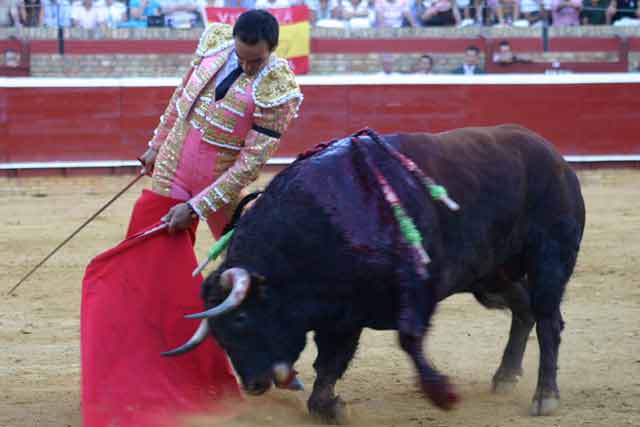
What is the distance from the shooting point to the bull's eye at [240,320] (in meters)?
3.10

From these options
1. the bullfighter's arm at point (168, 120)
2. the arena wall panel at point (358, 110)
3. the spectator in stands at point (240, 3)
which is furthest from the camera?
the spectator in stands at point (240, 3)

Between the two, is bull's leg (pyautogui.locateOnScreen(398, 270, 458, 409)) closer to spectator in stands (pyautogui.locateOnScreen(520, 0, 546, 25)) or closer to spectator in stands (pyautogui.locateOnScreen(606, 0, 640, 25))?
spectator in stands (pyautogui.locateOnScreen(520, 0, 546, 25))

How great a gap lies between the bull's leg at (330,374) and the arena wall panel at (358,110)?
6.50m

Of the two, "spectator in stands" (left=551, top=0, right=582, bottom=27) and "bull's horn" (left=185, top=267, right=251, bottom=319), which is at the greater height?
"spectator in stands" (left=551, top=0, right=582, bottom=27)

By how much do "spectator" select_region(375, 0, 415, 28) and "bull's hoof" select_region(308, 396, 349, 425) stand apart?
8.70 m

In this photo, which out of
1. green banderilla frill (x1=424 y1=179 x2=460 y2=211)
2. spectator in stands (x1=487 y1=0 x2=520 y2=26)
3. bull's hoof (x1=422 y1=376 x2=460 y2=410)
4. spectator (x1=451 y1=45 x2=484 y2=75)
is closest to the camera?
bull's hoof (x1=422 y1=376 x2=460 y2=410)

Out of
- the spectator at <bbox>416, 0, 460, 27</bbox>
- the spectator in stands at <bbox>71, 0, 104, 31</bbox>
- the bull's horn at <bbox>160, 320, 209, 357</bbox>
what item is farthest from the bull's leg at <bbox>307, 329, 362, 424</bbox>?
the spectator at <bbox>416, 0, 460, 27</bbox>

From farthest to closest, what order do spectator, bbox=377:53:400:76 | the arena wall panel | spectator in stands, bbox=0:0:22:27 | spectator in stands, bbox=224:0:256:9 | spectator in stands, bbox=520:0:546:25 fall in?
spectator in stands, bbox=520:0:546:25
spectator, bbox=377:53:400:76
spectator in stands, bbox=0:0:22:27
spectator in stands, bbox=224:0:256:9
the arena wall panel

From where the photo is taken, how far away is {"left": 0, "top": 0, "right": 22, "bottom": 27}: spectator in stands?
35.9 feet

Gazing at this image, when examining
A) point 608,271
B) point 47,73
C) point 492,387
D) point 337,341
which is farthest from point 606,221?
point 47,73

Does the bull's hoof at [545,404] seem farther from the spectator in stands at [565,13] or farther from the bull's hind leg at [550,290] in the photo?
the spectator in stands at [565,13]

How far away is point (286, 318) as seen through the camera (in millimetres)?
3176

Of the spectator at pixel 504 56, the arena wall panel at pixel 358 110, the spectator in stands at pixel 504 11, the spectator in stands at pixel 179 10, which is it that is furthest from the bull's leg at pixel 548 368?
the spectator in stands at pixel 504 11

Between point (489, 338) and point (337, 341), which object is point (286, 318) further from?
point (489, 338)
